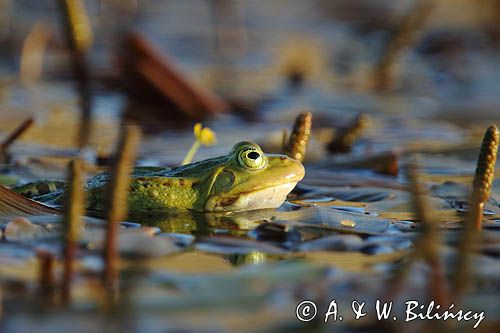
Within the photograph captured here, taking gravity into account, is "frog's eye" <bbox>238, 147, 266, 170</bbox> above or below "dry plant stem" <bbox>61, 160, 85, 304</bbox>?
above

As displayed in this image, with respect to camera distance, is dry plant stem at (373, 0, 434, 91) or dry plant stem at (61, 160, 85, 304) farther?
dry plant stem at (373, 0, 434, 91)

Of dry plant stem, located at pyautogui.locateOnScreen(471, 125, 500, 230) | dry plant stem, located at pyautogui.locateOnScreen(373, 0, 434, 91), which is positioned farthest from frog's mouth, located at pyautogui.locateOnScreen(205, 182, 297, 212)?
dry plant stem, located at pyautogui.locateOnScreen(373, 0, 434, 91)

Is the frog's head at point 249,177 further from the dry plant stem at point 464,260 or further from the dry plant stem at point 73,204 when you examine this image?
the dry plant stem at point 464,260

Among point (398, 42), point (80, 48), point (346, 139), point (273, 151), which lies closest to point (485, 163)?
point (273, 151)

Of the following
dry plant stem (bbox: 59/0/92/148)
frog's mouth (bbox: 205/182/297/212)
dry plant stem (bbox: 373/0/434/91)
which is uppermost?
dry plant stem (bbox: 373/0/434/91)

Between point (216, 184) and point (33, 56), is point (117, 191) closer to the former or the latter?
point (216, 184)

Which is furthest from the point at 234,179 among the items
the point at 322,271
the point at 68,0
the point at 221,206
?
the point at 68,0

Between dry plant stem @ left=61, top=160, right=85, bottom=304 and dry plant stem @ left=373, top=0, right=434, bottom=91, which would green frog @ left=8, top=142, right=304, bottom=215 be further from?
dry plant stem @ left=373, top=0, right=434, bottom=91
